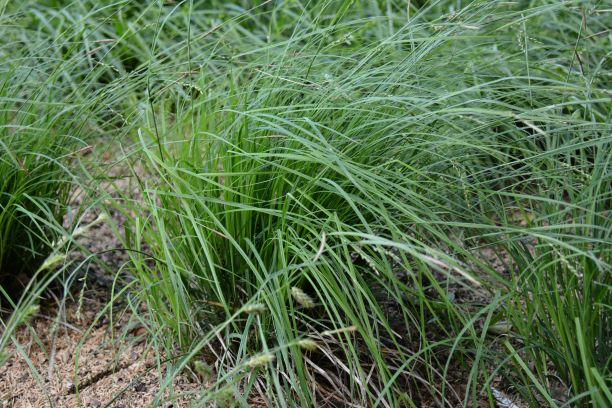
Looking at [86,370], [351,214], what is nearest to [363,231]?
[351,214]

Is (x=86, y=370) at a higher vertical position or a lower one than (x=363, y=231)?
lower

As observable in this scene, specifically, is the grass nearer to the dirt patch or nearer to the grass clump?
the grass clump

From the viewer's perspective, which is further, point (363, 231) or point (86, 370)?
point (86, 370)

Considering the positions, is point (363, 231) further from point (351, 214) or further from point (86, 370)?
A: point (86, 370)

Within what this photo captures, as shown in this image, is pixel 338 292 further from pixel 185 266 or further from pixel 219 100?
pixel 219 100

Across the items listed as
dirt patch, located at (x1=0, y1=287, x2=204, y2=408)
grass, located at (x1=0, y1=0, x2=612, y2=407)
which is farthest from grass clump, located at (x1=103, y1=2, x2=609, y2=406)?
dirt patch, located at (x1=0, y1=287, x2=204, y2=408)

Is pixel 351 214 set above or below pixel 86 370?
above

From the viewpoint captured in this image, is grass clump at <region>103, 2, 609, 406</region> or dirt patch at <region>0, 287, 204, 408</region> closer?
grass clump at <region>103, 2, 609, 406</region>

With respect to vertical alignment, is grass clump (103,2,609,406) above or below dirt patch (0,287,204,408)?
above

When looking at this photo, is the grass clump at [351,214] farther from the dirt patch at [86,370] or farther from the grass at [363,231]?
the dirt patch at [86,370]

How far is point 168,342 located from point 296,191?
605 millimetres

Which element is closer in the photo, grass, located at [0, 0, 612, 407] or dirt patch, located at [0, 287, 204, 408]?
grass, located at [0, 0, 612, 407]

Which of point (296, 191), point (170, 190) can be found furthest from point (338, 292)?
point (170, 190)

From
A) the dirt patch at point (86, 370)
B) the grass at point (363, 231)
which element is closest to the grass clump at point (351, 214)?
the grass at point (363, 231)
